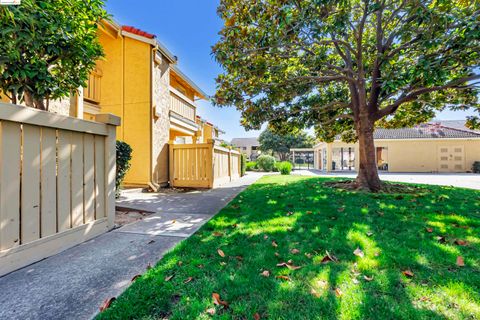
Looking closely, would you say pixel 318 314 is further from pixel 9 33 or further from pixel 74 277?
pixel 9 33

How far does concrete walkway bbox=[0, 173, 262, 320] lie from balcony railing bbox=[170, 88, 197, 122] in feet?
23.5

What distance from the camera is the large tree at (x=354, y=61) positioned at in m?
4.88

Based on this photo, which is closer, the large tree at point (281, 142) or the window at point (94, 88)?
the window at point (94, 88)

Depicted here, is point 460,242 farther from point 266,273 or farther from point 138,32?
point 138,32

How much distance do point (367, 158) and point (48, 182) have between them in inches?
320

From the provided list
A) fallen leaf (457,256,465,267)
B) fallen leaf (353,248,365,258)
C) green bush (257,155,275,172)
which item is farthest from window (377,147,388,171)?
fallen leaf (353,248,365,258)

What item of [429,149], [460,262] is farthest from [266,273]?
[429,149]

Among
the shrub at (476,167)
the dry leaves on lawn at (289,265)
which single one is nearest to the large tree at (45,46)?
the dry leaves on lawn at (289,265)

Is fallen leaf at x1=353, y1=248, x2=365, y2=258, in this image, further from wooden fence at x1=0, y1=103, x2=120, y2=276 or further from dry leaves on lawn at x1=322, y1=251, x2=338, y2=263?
wooden fence at x1=0, y1=103, x2=120, y2=276

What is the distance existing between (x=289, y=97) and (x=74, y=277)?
7.84 m

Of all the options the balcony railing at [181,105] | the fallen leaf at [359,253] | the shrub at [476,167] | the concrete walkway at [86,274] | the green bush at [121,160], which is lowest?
the concrete walkway at [86,274]

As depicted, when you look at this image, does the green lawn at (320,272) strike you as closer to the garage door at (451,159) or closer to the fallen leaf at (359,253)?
the fallen leaf at (359,253)

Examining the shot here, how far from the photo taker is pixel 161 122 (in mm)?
8570

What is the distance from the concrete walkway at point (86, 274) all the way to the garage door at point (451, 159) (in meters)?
26.9
